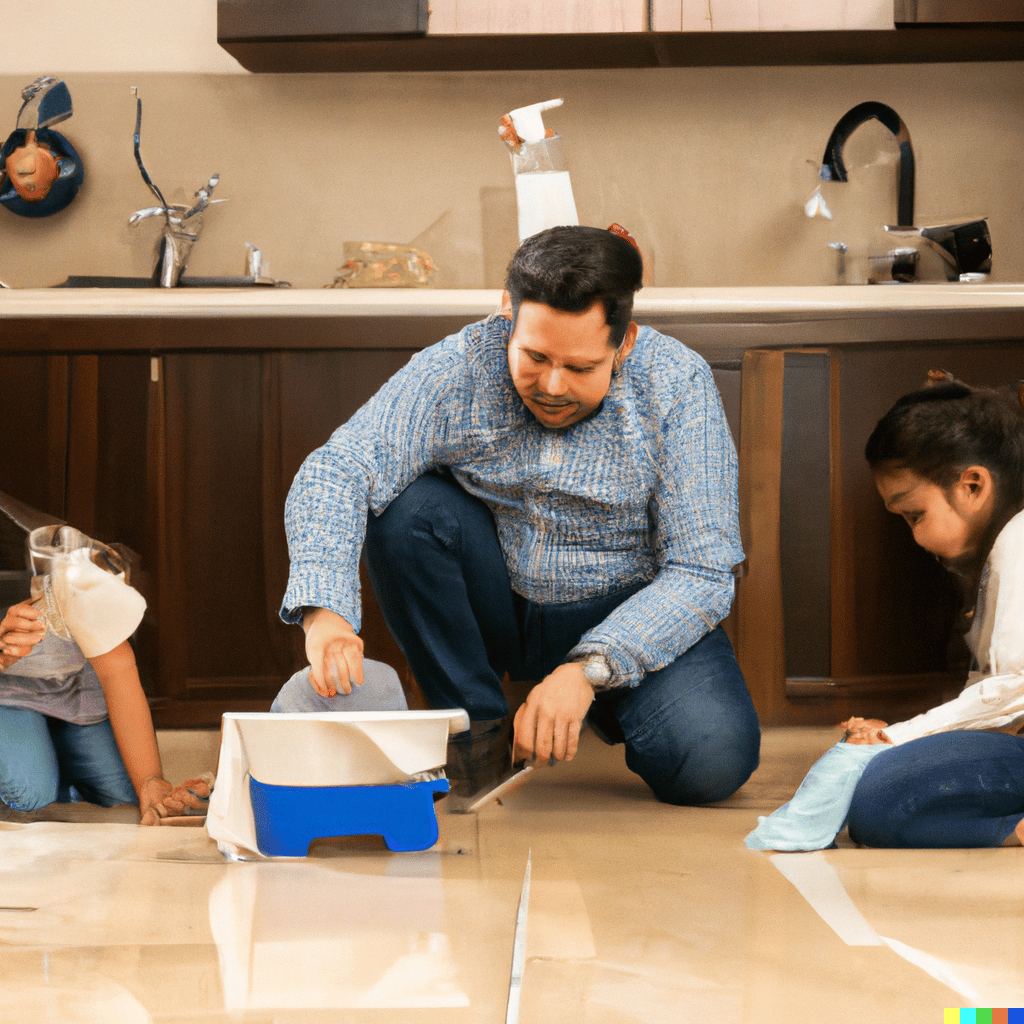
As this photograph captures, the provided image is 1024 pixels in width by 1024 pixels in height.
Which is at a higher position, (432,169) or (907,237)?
(432,169)

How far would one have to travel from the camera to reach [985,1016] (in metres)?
0.79

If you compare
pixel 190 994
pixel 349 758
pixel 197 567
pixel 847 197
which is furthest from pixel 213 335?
pixel 847 197

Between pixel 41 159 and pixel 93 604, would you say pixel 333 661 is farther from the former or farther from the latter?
pixel 41 159

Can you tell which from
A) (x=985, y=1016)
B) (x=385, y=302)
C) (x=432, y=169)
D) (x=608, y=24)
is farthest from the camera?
(x=432, y=169)

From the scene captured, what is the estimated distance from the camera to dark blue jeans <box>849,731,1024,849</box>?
1154mm

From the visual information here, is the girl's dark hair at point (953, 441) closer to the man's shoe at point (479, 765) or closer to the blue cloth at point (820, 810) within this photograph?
the blue cloth at point (820, 810)

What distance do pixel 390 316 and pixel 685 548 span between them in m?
0.70

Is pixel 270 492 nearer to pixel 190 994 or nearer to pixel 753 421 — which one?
pixel 753 421

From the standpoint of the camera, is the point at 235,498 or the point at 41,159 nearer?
the point at 235,498

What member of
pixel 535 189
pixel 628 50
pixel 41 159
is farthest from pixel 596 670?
pixel 41 159

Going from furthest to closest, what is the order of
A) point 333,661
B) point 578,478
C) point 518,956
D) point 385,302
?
1. point 385,302
2. point 578,478
3. point 333,661
4. point 518,956

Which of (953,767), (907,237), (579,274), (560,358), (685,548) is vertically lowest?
(953,767)

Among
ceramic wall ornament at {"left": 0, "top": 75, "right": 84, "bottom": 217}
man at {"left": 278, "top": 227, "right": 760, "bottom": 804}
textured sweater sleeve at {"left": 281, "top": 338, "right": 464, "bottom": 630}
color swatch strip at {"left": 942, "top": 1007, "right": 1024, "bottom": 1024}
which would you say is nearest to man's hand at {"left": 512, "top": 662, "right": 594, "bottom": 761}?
man at {"left": 278, "top": 227, "right": 760, "bottom": 804}

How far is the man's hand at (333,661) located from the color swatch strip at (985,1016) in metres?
0.66
